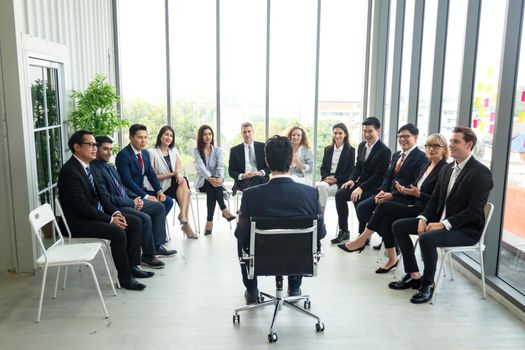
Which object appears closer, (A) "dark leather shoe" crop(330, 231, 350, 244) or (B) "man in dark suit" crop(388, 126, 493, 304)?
(B) "man in dark suit" crop(388, 126, 493, 304)

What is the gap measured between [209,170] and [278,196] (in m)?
2.85

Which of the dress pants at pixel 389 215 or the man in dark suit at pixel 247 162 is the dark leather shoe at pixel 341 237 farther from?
the man in dark suit at pixel 247 162

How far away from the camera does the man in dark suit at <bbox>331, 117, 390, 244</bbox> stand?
498cm

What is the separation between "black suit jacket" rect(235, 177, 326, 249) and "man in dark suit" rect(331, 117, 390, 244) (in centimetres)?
216

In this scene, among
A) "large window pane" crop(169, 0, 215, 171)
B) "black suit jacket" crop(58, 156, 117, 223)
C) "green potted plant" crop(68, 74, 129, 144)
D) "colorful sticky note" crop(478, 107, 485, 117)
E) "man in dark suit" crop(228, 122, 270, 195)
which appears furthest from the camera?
"large window pane" crop(169, 0, 215, 171)

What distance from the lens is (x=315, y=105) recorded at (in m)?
7.37

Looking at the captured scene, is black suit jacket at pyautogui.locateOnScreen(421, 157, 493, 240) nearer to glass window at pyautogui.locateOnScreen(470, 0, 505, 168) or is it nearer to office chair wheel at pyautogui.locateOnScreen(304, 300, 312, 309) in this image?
glass window at pyautogui.locateOnScreen(470, 0, 505, 168)

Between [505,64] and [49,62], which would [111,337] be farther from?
[505,64]

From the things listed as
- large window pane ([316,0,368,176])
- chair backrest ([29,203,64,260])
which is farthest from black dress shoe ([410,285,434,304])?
large window pane ([316,0,368,176])

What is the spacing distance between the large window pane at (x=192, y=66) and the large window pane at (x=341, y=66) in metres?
1.38

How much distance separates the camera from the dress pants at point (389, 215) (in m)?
4.20

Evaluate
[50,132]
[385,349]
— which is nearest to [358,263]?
[385,349]

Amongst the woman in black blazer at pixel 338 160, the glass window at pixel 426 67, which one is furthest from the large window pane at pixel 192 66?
the glass window at pixel 426 67

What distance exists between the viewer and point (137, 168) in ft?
15.7
